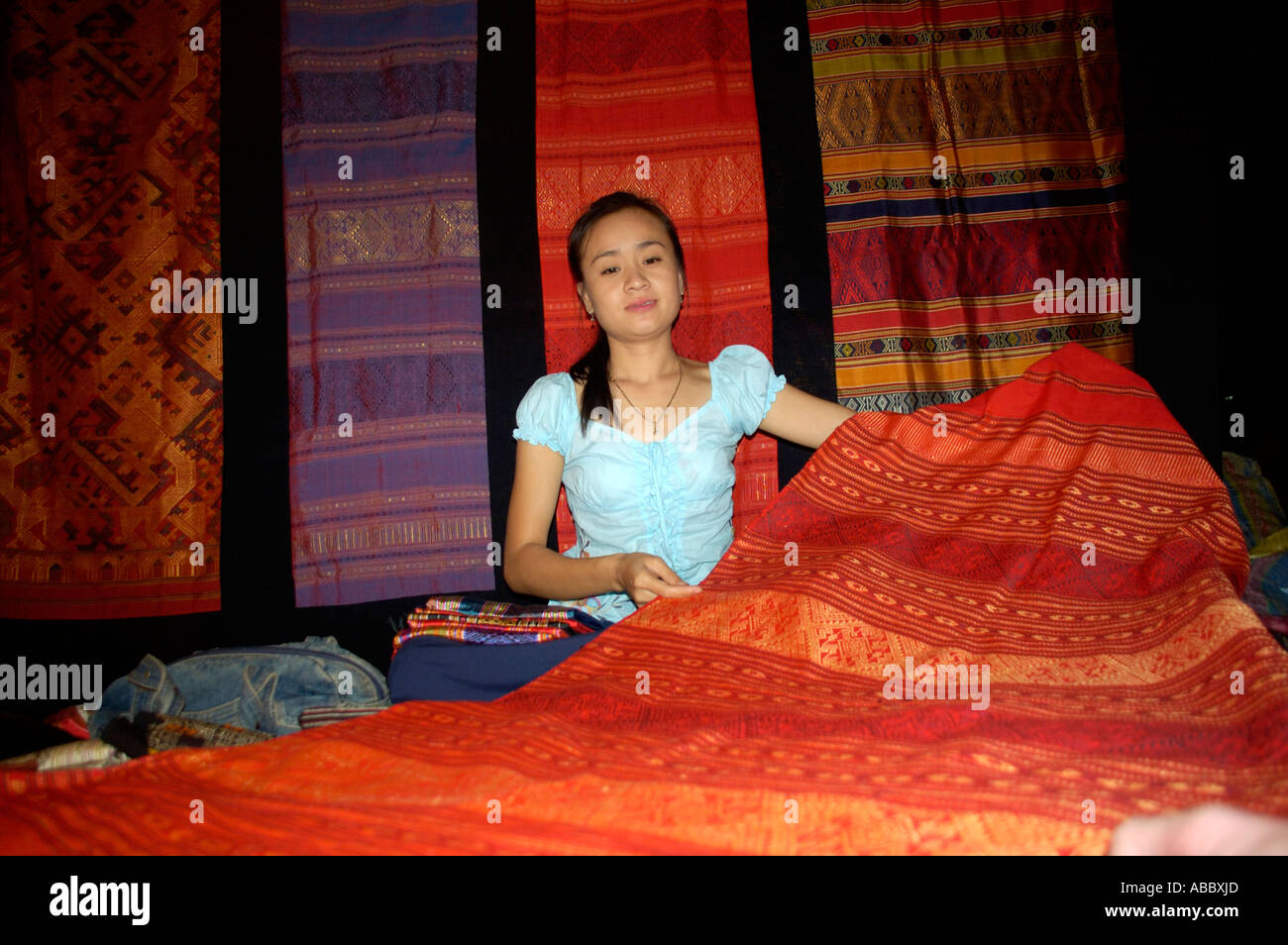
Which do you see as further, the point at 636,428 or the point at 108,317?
the point at 108,317

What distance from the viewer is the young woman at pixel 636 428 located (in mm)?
1833

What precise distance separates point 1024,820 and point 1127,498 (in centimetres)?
100

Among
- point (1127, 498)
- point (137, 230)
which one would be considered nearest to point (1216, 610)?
point (1127, 498)

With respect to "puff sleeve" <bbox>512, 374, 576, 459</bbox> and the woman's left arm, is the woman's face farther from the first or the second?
the woman's left arm

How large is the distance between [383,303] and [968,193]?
1728 mm

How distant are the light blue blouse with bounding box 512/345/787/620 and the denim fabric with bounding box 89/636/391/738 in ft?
1.66

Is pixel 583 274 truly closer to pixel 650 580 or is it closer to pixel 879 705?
pixel 650 580

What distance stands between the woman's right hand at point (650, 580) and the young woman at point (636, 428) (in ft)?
0.71

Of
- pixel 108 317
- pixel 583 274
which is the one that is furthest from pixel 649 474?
pixel 108 317

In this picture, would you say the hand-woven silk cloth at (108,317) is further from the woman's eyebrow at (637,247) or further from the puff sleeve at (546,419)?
the woman's eyebrow at (637,247)

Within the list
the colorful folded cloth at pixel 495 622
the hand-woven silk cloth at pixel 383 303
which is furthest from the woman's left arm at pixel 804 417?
the hand-woven silk cloth at pixel 383 303

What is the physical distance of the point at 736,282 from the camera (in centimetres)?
227

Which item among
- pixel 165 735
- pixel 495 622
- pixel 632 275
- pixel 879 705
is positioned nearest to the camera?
pixel 879 705

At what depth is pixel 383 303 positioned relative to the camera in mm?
2277
